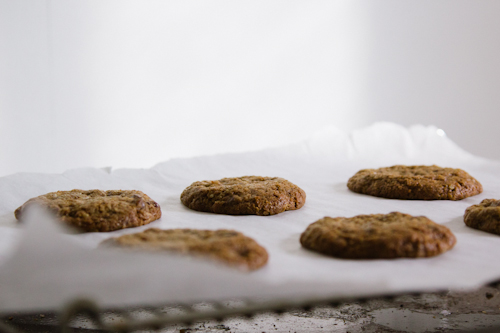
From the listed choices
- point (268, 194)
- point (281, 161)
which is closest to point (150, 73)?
point (281, 161)

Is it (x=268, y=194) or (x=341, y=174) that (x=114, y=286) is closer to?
(x=268, y=194)

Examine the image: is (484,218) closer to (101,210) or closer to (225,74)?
(101,210)

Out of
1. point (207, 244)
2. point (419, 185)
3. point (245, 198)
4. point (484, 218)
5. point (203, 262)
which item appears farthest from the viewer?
point (419, 185)

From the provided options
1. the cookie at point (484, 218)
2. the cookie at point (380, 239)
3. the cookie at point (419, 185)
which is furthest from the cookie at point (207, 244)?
the cookie at point (419, 185)

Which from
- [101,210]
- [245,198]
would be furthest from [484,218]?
[101,210]

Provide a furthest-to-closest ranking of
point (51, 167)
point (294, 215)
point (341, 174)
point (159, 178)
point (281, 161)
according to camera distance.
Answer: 1. point (51, 167)
2. point (281, 161)
3. point (341, 174)
4. point (159, 178)
5. point (294, 215)

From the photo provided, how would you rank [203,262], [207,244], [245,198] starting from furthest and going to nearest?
1. [245,198]
2. [207,244]
3. [203,262]

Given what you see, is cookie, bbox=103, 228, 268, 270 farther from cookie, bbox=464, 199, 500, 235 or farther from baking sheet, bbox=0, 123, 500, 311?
cookie, bbox=464, 199, 500, 235

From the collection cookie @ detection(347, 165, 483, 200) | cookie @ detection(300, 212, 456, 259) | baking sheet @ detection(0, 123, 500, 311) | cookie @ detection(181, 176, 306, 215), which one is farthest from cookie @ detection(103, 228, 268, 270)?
cookie @ detection(347, 165, 483, 200)
